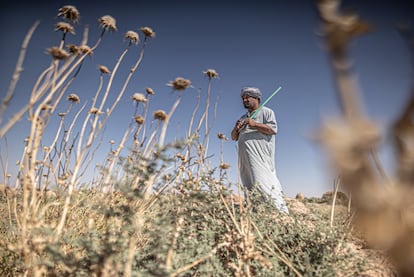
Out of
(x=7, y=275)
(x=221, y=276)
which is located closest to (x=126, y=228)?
(x=221, y=276)

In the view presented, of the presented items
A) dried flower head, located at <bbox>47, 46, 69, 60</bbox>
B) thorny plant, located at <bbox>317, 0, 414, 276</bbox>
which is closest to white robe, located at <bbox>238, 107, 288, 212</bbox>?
dried flower head, located at <bbox>47, 46, 69, 60</bbox>

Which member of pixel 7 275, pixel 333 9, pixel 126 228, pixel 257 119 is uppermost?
pixel 257 119

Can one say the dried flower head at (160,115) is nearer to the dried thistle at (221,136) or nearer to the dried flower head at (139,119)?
the dried flower head at (139,119)

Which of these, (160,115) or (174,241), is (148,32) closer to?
(160,115)

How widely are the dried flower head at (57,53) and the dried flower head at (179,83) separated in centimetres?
46

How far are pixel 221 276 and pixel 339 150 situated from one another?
121 centimetres

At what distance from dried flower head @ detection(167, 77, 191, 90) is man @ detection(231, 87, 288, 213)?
1738 mm

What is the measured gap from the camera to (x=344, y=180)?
0.27 metres

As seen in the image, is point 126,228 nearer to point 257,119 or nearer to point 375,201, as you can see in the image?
point 375,201

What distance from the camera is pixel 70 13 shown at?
4.46ft

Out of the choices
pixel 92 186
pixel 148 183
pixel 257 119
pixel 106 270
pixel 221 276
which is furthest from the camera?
pixel 257 119

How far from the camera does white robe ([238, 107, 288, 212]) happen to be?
289cm

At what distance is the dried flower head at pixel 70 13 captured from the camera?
1.33m

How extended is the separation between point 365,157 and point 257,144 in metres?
2.76
